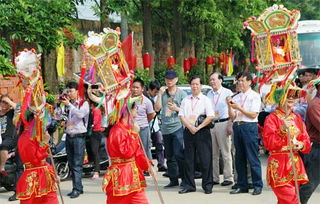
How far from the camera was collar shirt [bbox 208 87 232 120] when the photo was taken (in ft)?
34.6

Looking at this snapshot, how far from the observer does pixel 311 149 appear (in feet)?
25.5

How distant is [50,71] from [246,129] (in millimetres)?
8604

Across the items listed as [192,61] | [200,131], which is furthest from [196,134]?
[192,61]

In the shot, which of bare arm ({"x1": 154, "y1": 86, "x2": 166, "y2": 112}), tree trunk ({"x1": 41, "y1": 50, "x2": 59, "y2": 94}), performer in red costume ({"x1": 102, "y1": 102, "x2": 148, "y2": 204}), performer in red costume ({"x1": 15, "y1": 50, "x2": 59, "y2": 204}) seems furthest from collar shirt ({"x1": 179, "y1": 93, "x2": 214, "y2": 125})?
tree trunk ({"x1": 41, "y1": 50, "x2": 59, "y2": 94})

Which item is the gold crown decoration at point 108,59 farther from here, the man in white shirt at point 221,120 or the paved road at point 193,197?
the man in white shirt at point 221,120

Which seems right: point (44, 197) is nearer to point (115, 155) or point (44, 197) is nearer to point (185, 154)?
point (115, 155)

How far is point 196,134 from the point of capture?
33.2 feet

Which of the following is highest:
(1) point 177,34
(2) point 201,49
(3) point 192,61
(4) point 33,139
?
(1) point 177,34

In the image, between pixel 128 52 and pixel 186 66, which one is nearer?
pixel 128 52

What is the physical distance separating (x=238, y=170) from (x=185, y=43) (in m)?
14.9

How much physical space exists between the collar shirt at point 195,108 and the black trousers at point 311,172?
8.22ft

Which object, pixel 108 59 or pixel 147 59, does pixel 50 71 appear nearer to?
pixel 147 59

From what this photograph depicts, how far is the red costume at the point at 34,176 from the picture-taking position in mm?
7469

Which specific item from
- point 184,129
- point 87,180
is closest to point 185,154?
point 184,129
